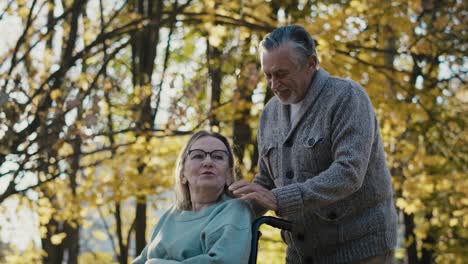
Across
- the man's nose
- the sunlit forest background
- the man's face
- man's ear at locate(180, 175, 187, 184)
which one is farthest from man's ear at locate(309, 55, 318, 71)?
the sunlit forest background

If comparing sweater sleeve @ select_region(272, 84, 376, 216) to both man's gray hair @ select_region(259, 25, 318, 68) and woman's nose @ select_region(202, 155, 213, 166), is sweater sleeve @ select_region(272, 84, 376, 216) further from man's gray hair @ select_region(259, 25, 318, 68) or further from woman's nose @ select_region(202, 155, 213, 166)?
woman's nose @ select_region(202, 155, 213, 166)

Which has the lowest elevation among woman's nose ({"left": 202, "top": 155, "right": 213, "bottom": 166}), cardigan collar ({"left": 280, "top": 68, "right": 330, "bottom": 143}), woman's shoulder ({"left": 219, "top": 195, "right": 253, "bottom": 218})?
woman's shoulder ({"left": 219, "top": 195, "right": 253, "bottom": 218})

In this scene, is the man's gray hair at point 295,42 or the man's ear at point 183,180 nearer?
the man's gray hair at point 295,42

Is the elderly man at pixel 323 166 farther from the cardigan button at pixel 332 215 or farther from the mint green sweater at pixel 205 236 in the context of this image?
the mint green sweater at pixel 205 236

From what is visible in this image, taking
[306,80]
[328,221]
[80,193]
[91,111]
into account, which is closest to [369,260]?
[328,221]

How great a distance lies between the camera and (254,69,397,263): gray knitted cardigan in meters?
2.44

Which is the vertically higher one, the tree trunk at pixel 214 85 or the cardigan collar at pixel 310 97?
the tree trunk at pixel 214 85

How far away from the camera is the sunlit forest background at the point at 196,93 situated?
18.9 ft

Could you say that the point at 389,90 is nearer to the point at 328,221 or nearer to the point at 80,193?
the point at 80,193

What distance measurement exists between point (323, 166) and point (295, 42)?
0.42 m

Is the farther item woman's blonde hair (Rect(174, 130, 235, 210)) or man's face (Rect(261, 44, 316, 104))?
woman's blonde hair (Rect(174, 130, 235, 210))

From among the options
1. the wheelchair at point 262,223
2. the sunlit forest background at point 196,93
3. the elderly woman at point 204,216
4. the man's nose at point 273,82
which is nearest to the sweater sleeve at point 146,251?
the elderly woman at point 204,216

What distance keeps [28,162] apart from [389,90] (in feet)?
9.04

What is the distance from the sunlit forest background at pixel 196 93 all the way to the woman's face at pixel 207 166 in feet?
8.25
